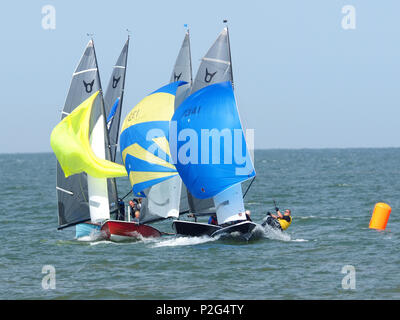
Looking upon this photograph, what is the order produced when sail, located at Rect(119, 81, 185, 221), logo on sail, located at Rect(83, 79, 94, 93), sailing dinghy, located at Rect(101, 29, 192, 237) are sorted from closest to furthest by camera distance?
1. sail, located at Rect(119, 81, 185, 221)
2. sailing dinghy, located at Rect(101, 29, 192, 237)
3. logo on sail, located at Rect(83, 79, 94, 93)

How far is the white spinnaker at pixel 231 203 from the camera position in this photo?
97.5 ft

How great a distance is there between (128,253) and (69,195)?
4962 millimetres

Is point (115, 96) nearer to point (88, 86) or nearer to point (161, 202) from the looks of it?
point (88, 86)

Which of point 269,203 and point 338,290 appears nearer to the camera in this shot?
point 338,290

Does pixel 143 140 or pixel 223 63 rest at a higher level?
pixel 223 63

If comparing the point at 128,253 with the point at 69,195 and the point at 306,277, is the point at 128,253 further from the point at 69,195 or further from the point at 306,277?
the point at 306,277

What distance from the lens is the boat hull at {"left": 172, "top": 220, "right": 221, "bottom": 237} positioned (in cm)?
3008

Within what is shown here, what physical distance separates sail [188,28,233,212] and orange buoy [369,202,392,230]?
33.7ft

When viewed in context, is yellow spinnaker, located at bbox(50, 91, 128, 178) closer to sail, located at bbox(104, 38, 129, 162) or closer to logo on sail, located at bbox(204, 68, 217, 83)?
sail, located at bbox(104, 38, 129, 162)

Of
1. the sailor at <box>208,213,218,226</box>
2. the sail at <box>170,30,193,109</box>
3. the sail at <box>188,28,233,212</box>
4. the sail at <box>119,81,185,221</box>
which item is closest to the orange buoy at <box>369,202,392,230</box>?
the sailor at <box>208,213,218,226</box>

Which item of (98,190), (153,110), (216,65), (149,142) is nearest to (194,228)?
(149,142)
